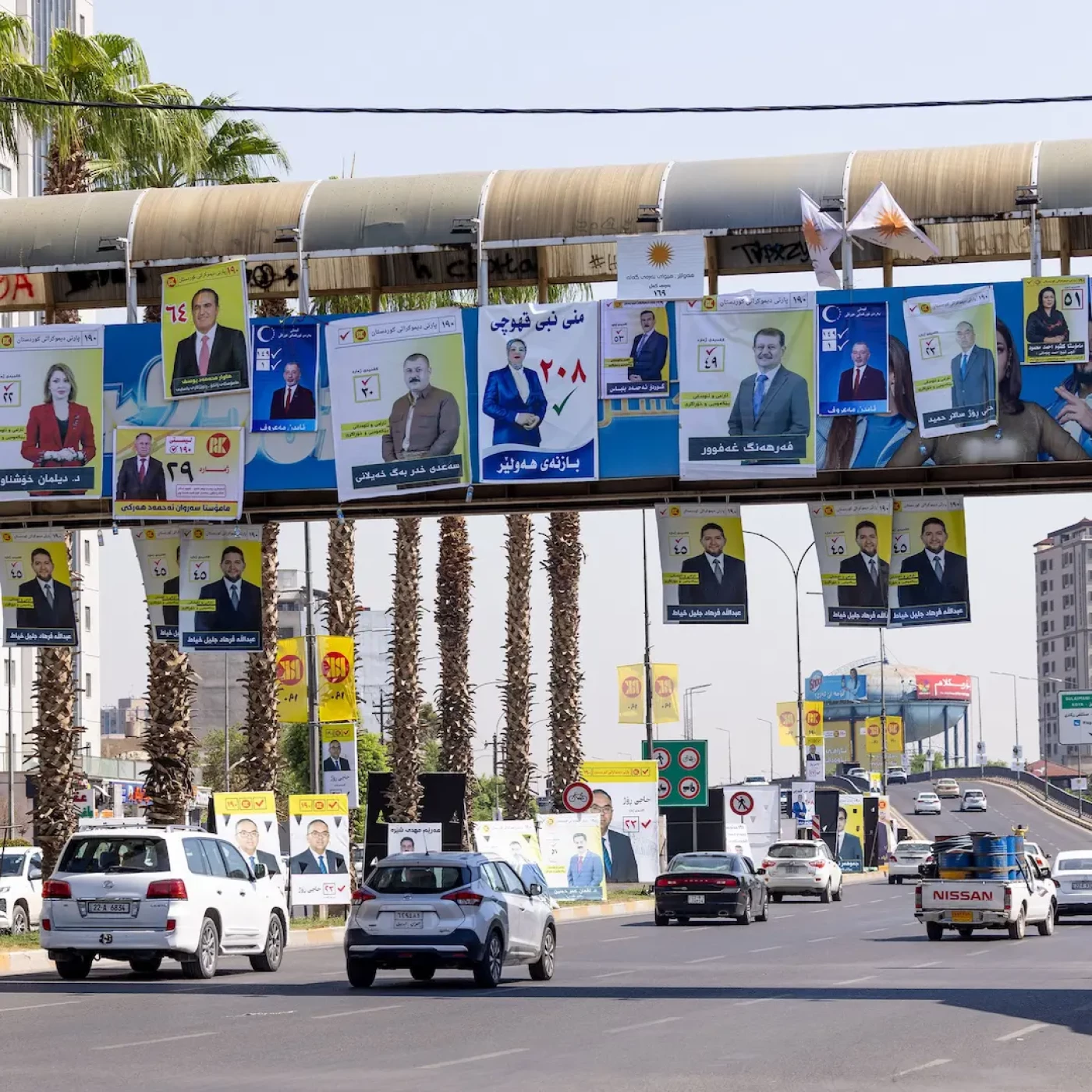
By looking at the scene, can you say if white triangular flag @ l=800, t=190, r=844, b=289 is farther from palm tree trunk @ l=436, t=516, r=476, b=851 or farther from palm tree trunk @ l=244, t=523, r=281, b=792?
palm tree trunk @ l=436, t=516, r=476, b=851

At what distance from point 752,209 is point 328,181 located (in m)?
5.13

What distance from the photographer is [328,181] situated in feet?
79.2

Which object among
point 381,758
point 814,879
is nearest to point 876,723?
point 381,758

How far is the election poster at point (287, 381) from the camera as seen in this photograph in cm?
2447

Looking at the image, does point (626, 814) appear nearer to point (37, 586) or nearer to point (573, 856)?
point (573, 856)

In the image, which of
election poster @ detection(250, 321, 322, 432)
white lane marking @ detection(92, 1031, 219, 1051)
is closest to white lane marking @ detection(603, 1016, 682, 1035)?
white lane marking @ detection(92, 1031, 219, 1051)

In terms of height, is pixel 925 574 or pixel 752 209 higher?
pixel 752 209

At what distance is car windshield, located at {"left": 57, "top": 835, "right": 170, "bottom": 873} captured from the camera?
22.8 metres

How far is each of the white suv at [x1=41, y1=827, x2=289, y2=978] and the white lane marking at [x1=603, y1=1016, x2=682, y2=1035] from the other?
265 inches

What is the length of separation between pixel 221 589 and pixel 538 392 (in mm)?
5191

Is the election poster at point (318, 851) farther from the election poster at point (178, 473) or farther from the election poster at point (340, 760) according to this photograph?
the election poster at point (178, 473)

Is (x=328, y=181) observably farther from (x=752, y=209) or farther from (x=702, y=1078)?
(x=702, y=1078)

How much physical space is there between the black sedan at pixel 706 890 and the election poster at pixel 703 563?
17.6 meters

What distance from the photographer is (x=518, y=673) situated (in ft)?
167
